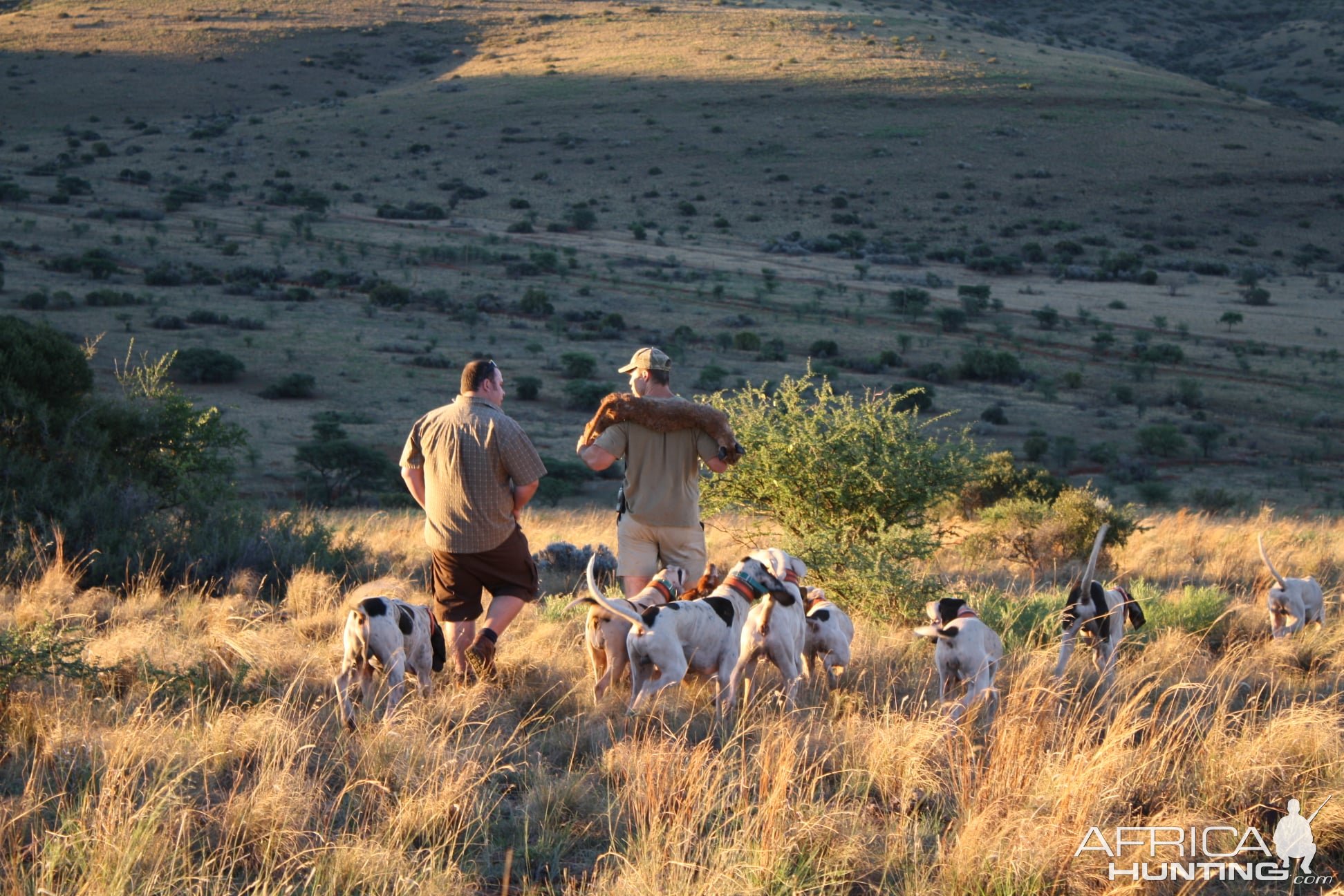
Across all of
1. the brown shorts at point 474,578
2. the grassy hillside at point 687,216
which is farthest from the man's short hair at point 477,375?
the grassy hillside at point 687,216

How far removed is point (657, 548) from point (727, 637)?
1.00 m

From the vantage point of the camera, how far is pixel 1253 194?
215 ft

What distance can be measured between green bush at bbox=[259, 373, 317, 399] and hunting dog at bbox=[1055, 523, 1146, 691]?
23.6 metres

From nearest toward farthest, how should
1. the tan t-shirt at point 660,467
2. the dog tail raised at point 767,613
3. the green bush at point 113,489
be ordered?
the dog tail raised at point 767,613 < the tan t-shirt at point 660,467 < the green bush at point 113,489

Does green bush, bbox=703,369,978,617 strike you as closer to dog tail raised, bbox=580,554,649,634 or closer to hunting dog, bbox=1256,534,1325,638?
hunting dog, bbox=1256,534,1325,638

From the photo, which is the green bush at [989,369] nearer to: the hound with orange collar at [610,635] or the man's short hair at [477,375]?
the hound with orange collar at [610,635]

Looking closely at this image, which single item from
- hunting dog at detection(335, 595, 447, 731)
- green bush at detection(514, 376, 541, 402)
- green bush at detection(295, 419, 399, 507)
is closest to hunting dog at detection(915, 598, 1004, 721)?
hunting dog at detection(335, 595, 447, 731)

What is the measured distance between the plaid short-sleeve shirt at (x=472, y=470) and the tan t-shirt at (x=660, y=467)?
1.78 ft

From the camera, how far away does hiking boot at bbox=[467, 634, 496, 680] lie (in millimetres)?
5953

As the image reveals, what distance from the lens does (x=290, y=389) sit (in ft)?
90.1

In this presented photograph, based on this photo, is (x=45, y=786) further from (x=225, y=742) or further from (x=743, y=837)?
(x=743, y=837)

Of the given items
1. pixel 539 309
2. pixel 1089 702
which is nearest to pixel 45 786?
pixel 1089 702

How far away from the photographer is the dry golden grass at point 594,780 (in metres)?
3.81

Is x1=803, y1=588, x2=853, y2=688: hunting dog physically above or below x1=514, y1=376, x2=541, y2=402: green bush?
above
